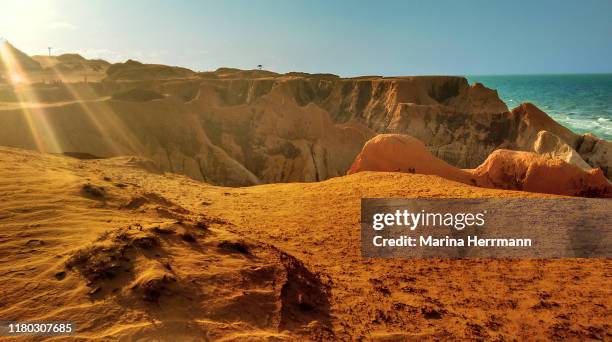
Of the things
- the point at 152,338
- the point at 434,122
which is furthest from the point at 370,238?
the point at 434,122

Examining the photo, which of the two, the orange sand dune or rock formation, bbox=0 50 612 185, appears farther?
rock formation, bbox=0 50 612 185

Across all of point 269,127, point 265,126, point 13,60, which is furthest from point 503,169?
point 13,60

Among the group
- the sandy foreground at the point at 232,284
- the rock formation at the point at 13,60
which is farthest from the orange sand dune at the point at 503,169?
the rock formation at the point at 13,60

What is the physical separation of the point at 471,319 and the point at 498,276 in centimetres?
152

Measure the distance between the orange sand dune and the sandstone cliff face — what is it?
9551mm

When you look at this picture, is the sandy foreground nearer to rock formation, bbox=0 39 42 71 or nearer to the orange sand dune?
the orange sand dune

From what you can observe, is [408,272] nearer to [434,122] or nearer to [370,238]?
[370,238]

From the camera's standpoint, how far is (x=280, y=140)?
25859 mm

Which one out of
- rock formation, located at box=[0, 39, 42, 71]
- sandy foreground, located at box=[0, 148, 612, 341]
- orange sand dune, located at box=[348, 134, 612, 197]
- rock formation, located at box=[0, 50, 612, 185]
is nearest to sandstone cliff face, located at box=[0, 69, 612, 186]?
rock formation, located at box=[0, 50, 612, 185]

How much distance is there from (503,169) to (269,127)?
16.2 metres

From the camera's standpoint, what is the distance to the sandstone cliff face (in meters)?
18.2

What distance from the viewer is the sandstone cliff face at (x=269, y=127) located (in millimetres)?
18188

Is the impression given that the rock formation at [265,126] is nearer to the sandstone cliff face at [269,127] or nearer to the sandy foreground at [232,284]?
the sandstone cliff face at [269,127]

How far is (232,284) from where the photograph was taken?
4074 millimetres
